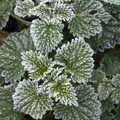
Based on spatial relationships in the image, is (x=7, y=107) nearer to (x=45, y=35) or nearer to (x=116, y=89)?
(x=45, y=35)

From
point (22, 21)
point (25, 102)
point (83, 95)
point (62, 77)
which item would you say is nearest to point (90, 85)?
point (83, 95)

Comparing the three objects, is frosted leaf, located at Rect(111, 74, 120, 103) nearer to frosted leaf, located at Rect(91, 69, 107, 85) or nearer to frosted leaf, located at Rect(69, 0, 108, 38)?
frosted leaf, located at Rect(91, 69, 107, 85)

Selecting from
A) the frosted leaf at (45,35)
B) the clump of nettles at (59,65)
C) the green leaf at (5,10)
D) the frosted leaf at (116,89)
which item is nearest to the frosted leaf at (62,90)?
the clump of nettles at (59,65)

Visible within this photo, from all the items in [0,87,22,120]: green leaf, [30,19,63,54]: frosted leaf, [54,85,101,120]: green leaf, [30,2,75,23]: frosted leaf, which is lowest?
[0,87,22,120]: green leaf

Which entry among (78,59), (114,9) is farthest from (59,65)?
(114,9)

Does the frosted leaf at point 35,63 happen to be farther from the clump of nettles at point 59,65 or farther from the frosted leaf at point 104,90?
the frosted leaf at point 104,90

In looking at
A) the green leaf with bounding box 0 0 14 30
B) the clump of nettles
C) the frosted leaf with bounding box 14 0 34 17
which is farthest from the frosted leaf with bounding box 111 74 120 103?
the green leaf with bounding box 0 0 14 30

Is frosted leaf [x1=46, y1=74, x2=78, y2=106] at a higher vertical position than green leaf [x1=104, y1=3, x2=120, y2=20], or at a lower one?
lower
